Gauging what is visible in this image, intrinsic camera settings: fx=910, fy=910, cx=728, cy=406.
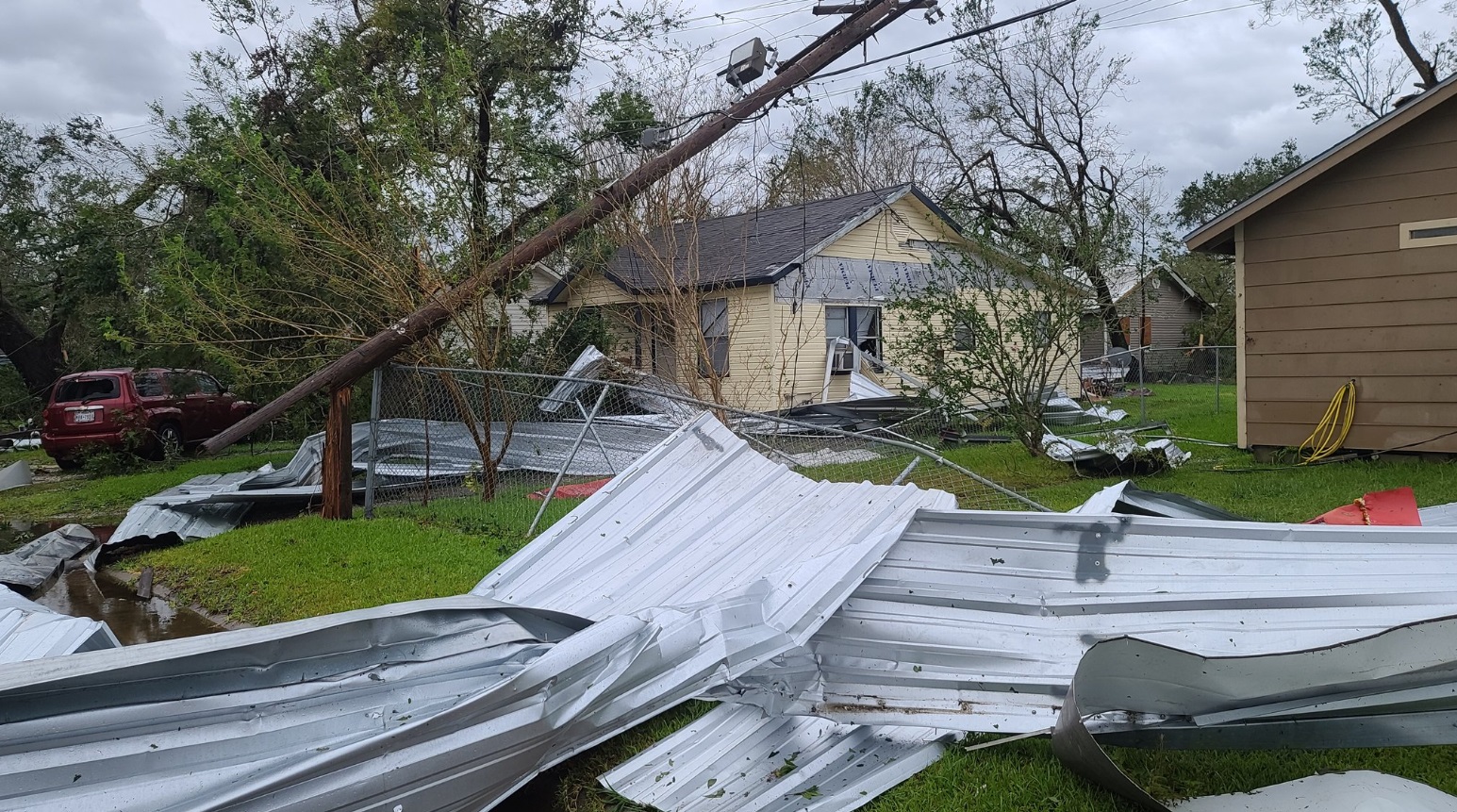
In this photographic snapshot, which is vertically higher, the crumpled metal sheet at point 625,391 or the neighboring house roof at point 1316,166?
the neighboring house roof at point 1316,166

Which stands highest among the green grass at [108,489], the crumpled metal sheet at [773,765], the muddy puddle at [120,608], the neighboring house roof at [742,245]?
the neighboring house roof at [742,245]

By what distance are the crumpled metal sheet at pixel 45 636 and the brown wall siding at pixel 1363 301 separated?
10.5m

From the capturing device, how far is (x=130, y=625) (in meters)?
6.14

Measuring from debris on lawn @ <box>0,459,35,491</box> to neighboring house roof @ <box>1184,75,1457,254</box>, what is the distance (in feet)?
55.3

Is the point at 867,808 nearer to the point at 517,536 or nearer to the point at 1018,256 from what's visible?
the point at 517,536

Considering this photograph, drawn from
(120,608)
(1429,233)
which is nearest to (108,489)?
(120,608)

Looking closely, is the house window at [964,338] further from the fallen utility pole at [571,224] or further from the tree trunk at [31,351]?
the tree trunk at [31,351]

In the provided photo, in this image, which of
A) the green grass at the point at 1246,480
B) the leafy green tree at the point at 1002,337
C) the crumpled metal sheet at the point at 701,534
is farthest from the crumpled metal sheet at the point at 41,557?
the leafy green tree at the point at 1002,337

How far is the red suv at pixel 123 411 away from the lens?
14.5m

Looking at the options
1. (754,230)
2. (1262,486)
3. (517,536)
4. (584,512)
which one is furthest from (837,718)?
(754,230)

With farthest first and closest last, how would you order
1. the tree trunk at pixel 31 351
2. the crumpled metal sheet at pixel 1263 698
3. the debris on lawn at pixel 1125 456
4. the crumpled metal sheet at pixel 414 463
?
the tree trunk at pixel 31 351, the debris on lawn at pixel 1125 456, the crumpled metal sheet at pixel 414 463, the crumpled metal sheet at pixel 1263 698

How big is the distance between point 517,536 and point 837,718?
4.35m

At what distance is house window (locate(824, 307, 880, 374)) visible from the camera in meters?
17.2

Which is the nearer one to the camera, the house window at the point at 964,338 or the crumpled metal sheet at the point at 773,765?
the crumpled metal sheet at the point at 773,765
